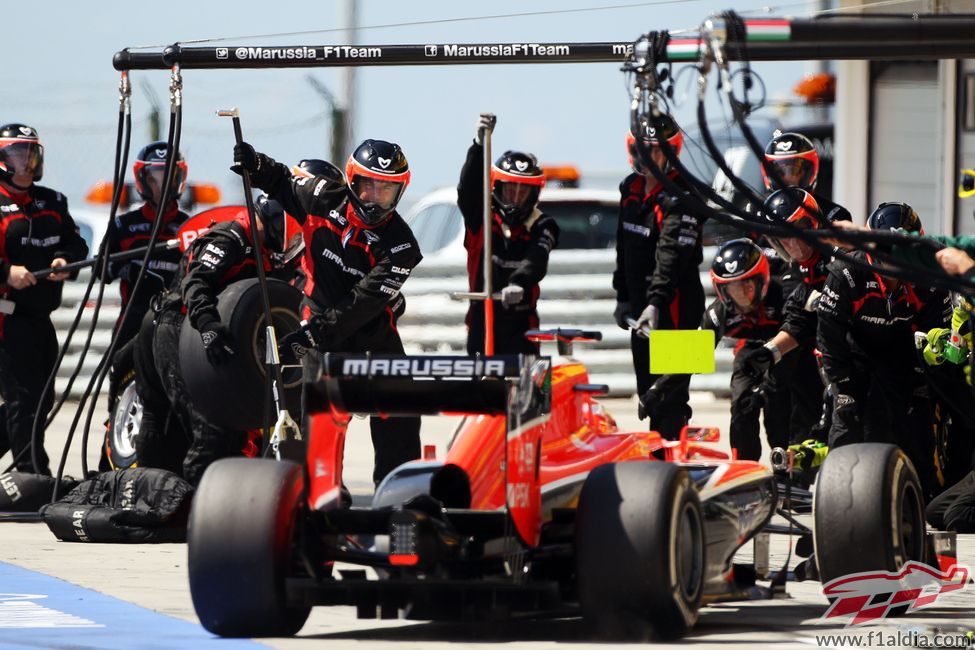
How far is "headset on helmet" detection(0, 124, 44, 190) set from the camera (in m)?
11.3

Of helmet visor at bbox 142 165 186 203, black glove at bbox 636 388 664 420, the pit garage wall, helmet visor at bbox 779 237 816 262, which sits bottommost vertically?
black glove at bbox 636 388 664 420

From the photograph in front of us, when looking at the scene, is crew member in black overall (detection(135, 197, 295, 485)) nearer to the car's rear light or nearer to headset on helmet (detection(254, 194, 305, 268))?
headset on helmet (detection(254, 194, 305, 268))

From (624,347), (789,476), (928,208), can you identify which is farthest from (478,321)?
(928,208)

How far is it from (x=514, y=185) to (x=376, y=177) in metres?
2.09

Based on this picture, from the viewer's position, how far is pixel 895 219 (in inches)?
391

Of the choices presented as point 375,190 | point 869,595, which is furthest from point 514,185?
point 869,595

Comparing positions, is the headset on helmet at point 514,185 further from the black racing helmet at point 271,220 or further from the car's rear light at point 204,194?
the car's rear light at point 204,194

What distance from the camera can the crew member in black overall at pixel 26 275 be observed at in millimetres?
11062

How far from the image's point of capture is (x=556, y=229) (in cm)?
1199

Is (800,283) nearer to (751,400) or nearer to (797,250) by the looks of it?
(797,250)

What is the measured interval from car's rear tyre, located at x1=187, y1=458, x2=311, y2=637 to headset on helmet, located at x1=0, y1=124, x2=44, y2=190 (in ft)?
17.6

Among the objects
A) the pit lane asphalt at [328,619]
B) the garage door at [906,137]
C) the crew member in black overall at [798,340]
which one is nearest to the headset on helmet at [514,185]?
the crew member in black overall at [798,340]

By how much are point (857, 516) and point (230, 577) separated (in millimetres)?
2258

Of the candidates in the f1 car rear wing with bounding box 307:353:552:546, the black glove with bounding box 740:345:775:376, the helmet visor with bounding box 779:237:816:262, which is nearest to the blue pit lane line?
the f1 car rear wing with bounding box 307:353:552:546
